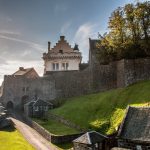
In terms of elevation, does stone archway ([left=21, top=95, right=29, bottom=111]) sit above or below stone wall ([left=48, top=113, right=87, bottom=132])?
above

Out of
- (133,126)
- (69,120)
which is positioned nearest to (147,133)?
(133,126)

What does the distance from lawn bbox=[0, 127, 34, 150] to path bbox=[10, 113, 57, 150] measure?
920mm

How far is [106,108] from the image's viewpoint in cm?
5200

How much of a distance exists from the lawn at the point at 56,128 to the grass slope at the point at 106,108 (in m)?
1.64

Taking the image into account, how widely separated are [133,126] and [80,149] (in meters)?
6.76

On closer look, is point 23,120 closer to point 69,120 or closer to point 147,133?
point 69,120

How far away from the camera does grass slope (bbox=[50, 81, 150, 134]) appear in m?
47.0

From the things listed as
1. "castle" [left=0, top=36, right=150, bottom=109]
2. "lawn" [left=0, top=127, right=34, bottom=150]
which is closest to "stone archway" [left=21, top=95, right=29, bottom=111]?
"castle" [left=0, top=36, right=150, bottom=109]

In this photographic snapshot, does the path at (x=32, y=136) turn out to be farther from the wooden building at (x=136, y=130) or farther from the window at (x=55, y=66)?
the window at (x=55, y=66)

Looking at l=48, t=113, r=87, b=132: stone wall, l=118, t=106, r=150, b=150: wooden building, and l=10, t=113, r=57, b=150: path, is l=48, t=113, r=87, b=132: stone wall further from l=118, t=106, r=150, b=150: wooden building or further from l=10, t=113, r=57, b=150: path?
l=118, t=106, r=150, b=150: wooden building

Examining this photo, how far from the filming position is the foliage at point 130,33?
57938mm

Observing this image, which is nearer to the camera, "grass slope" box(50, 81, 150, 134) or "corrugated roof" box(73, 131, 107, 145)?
"corrugated roof" box(73, 131, 107, 145)

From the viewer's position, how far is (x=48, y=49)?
8912 cm

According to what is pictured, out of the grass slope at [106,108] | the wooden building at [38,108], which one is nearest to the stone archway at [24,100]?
the wooden building at [38,108]
